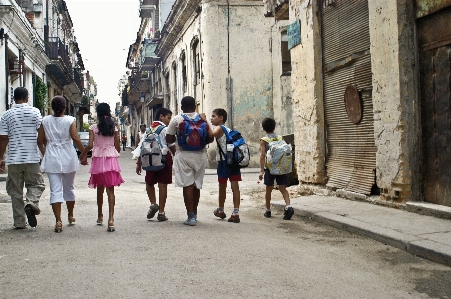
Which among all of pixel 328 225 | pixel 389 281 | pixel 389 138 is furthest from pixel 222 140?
pixel 389 281

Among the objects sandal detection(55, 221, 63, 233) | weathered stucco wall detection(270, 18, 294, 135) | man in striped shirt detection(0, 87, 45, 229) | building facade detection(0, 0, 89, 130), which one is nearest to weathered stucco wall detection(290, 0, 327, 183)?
sandal detection(55, 221, 63, 233)

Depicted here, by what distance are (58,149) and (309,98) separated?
511cm

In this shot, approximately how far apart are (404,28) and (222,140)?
2.93 m

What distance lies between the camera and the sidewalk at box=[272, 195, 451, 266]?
484cm

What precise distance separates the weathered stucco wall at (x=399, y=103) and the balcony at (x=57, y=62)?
20.9 meters

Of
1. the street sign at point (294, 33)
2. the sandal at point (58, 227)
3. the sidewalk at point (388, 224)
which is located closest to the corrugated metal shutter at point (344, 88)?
the sidewalk at point (388, 224)

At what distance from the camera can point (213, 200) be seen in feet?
32.5

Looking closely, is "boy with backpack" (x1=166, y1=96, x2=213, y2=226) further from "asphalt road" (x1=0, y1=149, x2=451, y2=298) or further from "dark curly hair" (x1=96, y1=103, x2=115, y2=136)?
"dark curly hair" (x1=96, y1=103, x2=115, y2=136)

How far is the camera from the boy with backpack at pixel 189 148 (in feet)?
21.2

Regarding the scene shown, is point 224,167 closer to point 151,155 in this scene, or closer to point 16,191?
point 151,155

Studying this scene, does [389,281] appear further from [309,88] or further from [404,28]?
[309,88]

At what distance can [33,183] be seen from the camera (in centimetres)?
638

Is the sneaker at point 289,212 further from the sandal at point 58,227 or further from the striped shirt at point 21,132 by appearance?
the striped shirt at point 21,132

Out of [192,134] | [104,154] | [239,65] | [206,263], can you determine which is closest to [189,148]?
[192,134]
